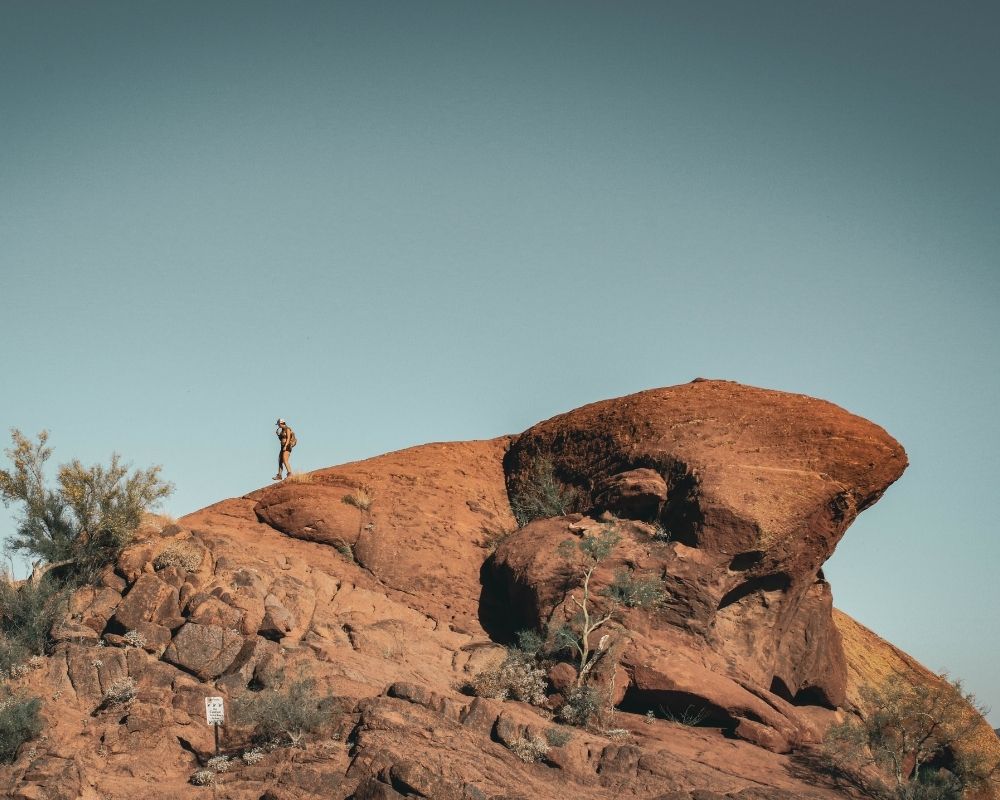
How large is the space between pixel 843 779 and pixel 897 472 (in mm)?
8136

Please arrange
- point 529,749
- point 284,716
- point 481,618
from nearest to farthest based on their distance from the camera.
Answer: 1. point 284,716
2. point 529,749
3. point 481,618

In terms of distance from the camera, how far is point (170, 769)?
1552 cm

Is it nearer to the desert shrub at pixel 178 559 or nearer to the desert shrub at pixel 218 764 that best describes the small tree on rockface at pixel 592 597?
the desert shrub at pixel 218 764

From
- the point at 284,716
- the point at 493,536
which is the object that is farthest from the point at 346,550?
the point at 284,716

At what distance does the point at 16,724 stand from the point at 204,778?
3079mm

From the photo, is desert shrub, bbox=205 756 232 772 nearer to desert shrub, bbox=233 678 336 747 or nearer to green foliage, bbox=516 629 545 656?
desert shrub, bbox=233 678 336 747

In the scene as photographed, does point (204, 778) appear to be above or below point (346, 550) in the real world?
below

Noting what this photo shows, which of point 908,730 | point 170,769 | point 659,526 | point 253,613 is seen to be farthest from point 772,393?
point 170,769

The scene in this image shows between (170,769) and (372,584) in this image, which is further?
(372,584)

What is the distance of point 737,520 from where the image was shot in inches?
863

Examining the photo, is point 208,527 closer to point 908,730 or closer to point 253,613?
point 253,613

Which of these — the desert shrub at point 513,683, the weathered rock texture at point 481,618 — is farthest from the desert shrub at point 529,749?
the desert shrub at point 513,683

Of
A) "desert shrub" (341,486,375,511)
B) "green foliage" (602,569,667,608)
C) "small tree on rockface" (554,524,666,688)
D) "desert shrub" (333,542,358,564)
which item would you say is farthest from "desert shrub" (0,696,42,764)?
"green foliage" (602,569,667,608)

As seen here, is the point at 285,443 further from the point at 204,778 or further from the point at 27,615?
the point at 204,778
